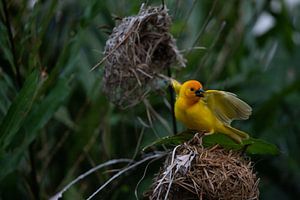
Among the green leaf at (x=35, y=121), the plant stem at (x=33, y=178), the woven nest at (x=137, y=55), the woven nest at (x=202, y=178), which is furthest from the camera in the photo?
the plant stem at (x=33, y=178)

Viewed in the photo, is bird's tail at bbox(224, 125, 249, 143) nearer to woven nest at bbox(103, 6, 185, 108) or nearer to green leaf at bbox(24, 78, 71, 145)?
woven nest at bbox(103, 6, 185, 108)

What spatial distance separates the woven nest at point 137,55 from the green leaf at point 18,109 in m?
0.28

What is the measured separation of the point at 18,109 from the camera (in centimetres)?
254

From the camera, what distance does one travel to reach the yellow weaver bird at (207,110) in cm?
243

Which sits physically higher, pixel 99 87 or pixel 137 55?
pixel 137 55

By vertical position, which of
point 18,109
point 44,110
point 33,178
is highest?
point 18,109

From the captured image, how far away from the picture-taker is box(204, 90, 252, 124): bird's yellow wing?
241 centimetres

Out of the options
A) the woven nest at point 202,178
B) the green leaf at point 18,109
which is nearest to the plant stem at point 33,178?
the green leaf at point 18,109

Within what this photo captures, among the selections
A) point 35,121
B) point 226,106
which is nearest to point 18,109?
point 35,121

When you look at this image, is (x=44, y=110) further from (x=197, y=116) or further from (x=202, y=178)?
(x=202, y=178)

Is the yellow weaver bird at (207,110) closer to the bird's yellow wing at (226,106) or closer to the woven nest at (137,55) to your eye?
the bird's yellow wing at (226,106)

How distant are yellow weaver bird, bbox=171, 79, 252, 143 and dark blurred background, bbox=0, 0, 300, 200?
0.38 metres

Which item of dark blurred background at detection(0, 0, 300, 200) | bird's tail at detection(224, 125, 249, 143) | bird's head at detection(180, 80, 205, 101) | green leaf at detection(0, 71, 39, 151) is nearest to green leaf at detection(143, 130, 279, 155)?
bird's tail at detection(224, 125, 249, 143)

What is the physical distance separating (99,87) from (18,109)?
98 cm
